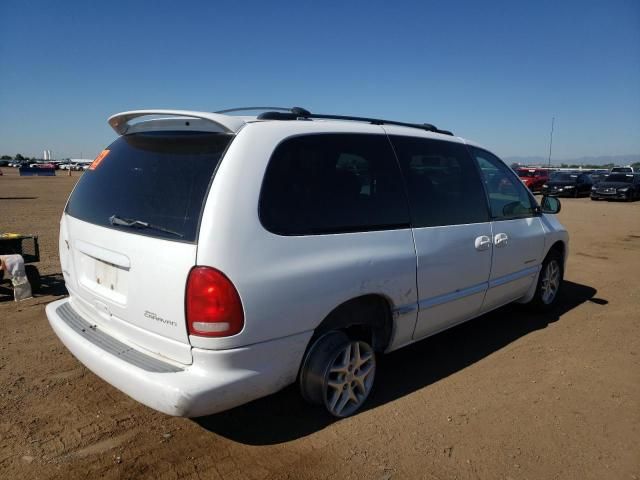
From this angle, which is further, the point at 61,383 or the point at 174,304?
the point at 61,383

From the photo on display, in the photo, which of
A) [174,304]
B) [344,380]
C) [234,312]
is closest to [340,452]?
[344,380]

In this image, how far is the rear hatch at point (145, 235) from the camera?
2326 mm

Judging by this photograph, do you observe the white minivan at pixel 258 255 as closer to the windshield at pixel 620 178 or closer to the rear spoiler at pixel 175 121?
the rear spoiler at pixel 175 121

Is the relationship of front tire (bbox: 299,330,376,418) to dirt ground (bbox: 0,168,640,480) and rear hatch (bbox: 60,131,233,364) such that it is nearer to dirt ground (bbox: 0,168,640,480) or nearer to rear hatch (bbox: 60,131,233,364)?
dirt ground (bbox: 0,168,640,480)

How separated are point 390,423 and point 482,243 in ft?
5.24

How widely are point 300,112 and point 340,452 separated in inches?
82.5

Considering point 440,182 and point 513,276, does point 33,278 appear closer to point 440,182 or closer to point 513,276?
point 440,182

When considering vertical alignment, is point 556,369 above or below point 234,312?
below

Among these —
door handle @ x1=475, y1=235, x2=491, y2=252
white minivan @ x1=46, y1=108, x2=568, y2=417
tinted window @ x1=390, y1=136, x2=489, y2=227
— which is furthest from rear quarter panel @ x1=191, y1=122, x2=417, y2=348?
door handle @ x1=475, y1=235, x2=491, y2=252

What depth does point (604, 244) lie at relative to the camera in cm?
1018

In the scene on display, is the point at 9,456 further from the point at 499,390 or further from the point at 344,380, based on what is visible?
the point at 499,390

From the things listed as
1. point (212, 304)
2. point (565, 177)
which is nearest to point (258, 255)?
point (212, 304)

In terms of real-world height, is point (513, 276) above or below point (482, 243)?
below

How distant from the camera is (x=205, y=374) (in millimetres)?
2291
